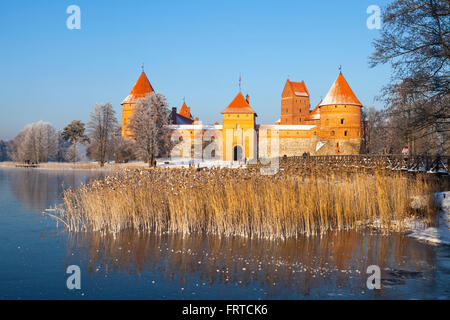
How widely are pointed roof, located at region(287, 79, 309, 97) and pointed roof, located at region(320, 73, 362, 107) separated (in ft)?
83.4

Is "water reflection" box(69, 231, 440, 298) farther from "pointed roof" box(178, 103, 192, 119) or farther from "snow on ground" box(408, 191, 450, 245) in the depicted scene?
"pointed roof" box(178, 103, 192, 119)

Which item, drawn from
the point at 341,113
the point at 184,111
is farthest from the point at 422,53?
the point at 184,111

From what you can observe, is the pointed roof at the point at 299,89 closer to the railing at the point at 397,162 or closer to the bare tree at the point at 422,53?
the railing at the point at 397,162

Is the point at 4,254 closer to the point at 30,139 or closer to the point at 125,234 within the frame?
the point at 125,234

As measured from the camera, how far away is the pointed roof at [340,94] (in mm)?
37000

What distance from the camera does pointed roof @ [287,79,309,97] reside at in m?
63.5

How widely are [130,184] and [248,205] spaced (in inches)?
102

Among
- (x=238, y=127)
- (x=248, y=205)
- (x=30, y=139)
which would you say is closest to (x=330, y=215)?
(x=248, y=205)

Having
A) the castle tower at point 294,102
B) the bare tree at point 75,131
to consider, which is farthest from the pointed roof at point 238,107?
the castle tower at point 294,102

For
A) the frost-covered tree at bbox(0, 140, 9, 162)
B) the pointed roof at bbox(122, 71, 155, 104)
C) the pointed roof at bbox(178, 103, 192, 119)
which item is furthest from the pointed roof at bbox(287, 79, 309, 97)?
the frost-covered tree at bbox(0, 140, 9, 162)

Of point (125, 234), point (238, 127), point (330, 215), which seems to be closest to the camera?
point (125, 234)

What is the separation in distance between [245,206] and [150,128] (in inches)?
894
